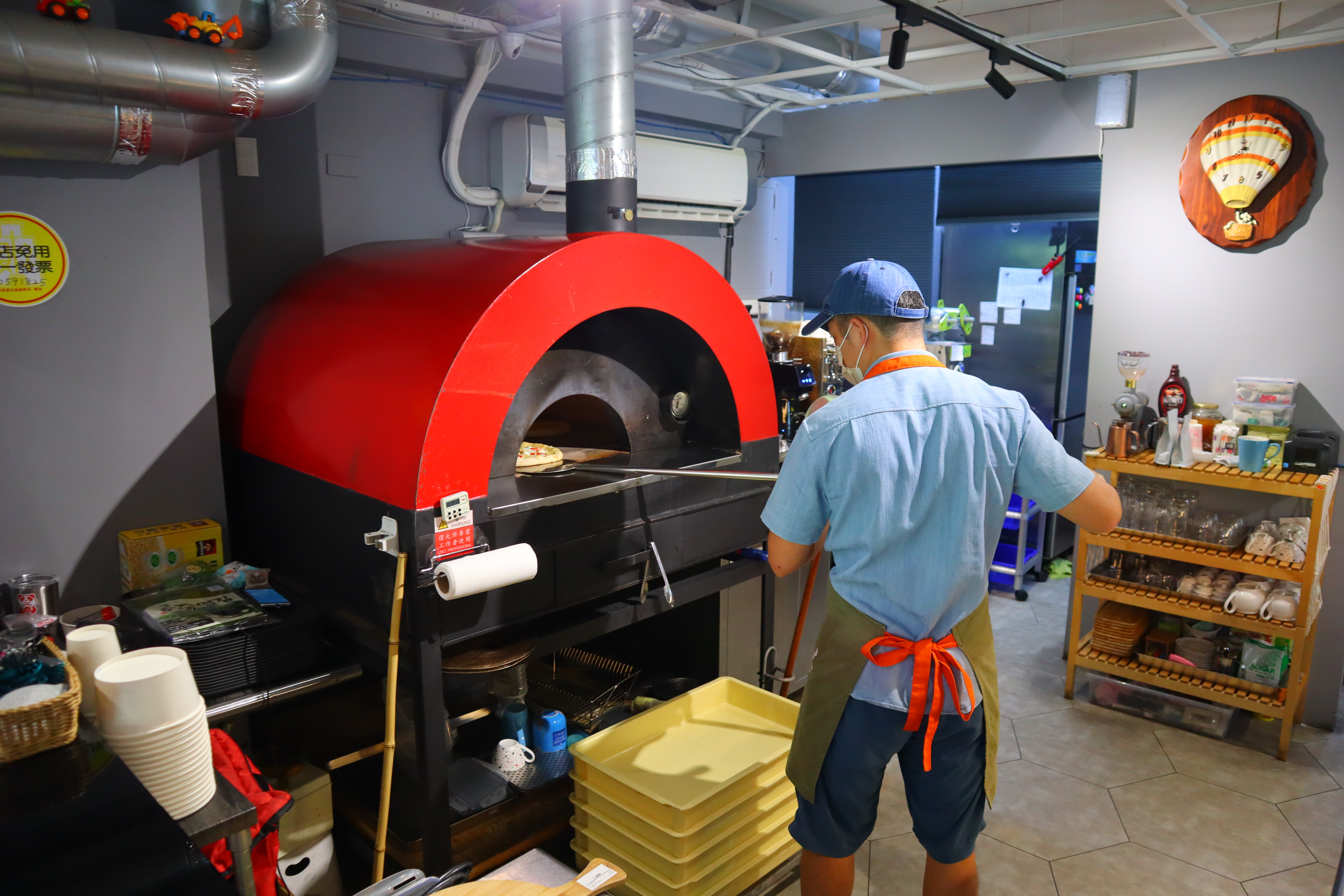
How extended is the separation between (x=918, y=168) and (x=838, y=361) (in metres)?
1.56

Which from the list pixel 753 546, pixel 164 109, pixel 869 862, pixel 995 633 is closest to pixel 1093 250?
pixel 995 633

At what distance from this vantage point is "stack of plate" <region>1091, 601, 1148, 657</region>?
156 inches

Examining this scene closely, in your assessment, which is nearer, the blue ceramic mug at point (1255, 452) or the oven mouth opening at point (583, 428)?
the oven mouth opening at point (583, 428)

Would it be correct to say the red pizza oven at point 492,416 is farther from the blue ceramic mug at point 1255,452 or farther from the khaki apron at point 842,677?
the blue ceramic mug at point 1255,452

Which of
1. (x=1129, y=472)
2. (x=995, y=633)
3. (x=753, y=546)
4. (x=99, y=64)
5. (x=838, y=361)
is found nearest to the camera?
(x=99, y=64)

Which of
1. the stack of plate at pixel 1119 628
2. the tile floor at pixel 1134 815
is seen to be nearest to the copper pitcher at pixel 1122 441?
the stack of plate at pixel 1119 628

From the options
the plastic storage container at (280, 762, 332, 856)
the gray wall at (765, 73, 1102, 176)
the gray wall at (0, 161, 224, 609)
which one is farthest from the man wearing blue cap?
the gray wall at (765, 73, 1102, 176)

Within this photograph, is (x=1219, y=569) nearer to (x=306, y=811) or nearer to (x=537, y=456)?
(x=537, y=456)

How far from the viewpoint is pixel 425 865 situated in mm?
2383

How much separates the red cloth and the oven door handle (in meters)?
0.99

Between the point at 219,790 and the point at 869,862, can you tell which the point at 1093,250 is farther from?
the point at 219,790

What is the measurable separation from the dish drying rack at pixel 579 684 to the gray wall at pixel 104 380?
132 cm

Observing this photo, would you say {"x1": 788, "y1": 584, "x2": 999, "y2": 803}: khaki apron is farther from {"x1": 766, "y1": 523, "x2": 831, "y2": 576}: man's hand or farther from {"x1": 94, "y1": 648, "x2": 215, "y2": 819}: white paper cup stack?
{"x1": 94, "y1": 648, "x2": 215, "y2": 819}: white paper cup stack

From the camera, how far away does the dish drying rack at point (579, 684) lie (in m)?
3.23
